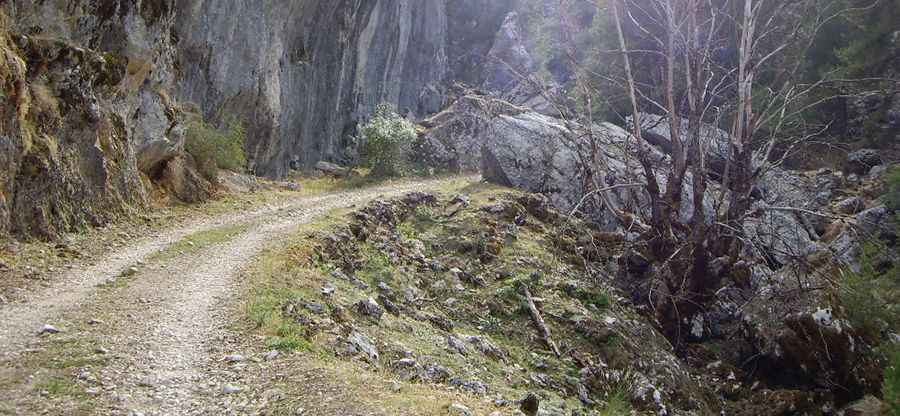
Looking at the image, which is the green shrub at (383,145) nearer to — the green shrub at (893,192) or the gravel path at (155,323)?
the gravel path at (155,323)

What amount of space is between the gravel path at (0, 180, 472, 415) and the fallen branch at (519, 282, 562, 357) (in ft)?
17.1

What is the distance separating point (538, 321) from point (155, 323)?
6.64 m

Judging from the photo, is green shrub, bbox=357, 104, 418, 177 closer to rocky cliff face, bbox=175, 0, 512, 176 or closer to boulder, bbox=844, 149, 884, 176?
rocky cliff face, bbox=175, 0, 512, 176

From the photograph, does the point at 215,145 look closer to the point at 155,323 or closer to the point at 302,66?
the point at 302,66

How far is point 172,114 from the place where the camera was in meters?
16.9

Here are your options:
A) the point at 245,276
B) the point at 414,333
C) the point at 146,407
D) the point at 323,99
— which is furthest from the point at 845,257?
the point at 323,99

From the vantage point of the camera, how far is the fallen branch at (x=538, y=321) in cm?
1147

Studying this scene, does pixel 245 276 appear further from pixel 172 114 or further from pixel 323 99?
pixel 323 99

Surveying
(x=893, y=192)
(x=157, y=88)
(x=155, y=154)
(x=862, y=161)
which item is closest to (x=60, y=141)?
(x=155, y=154)

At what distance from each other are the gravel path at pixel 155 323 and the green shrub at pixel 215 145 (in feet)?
20.5

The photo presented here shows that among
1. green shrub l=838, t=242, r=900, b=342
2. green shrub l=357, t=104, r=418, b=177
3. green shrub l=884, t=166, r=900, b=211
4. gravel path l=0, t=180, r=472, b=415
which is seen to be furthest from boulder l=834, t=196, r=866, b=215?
green shrub l=357, t=104, r=418, b=177

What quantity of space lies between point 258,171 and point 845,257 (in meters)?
18.5

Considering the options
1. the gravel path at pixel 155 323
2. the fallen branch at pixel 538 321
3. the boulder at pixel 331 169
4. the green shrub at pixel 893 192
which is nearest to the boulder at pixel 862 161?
the green shrub at pixel 893 192

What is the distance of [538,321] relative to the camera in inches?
476
